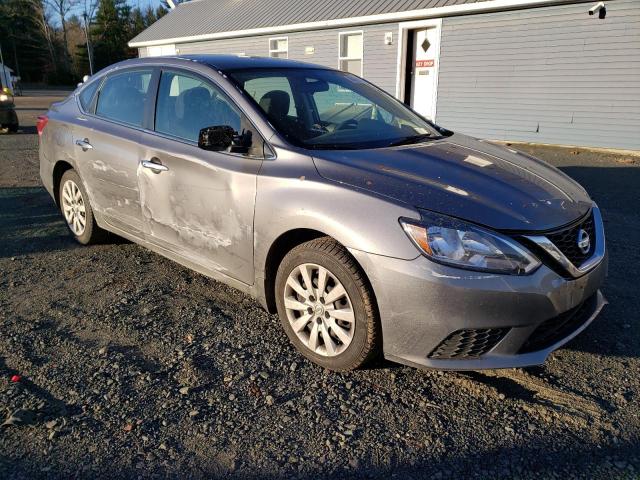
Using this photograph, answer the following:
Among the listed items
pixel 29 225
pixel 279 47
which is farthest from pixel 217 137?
pixel 279 47

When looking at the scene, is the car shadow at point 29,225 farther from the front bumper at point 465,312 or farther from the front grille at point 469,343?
the front grille at point 469,343

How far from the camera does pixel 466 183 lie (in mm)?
2846

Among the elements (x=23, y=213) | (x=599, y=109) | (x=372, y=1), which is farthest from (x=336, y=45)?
(x=23, y=213)

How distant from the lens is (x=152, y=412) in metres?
2.59

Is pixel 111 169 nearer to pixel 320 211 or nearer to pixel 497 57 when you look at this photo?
pixel 320 211

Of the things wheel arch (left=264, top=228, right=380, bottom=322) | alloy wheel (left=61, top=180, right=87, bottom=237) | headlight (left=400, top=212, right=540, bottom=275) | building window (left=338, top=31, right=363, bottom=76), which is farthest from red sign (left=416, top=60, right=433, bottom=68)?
headlight (left=400, top=212, right=540, bottom=275)

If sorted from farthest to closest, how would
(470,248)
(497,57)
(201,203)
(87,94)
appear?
1. (497,57)
2. (87,94)
3. (201,203)
4. (470,248)

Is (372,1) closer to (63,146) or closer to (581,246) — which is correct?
(63,146)

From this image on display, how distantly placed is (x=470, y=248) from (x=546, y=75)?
10658 millimetres

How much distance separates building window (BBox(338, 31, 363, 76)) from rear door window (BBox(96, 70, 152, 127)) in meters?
11.5

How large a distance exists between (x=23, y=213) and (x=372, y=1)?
11.6 metres

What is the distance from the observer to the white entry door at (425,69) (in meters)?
13.4

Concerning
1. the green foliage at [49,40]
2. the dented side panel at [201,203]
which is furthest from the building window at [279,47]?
the green foliage at [49,40]

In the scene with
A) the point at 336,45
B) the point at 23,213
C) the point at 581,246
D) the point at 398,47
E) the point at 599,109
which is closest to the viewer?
the point at 581,246
